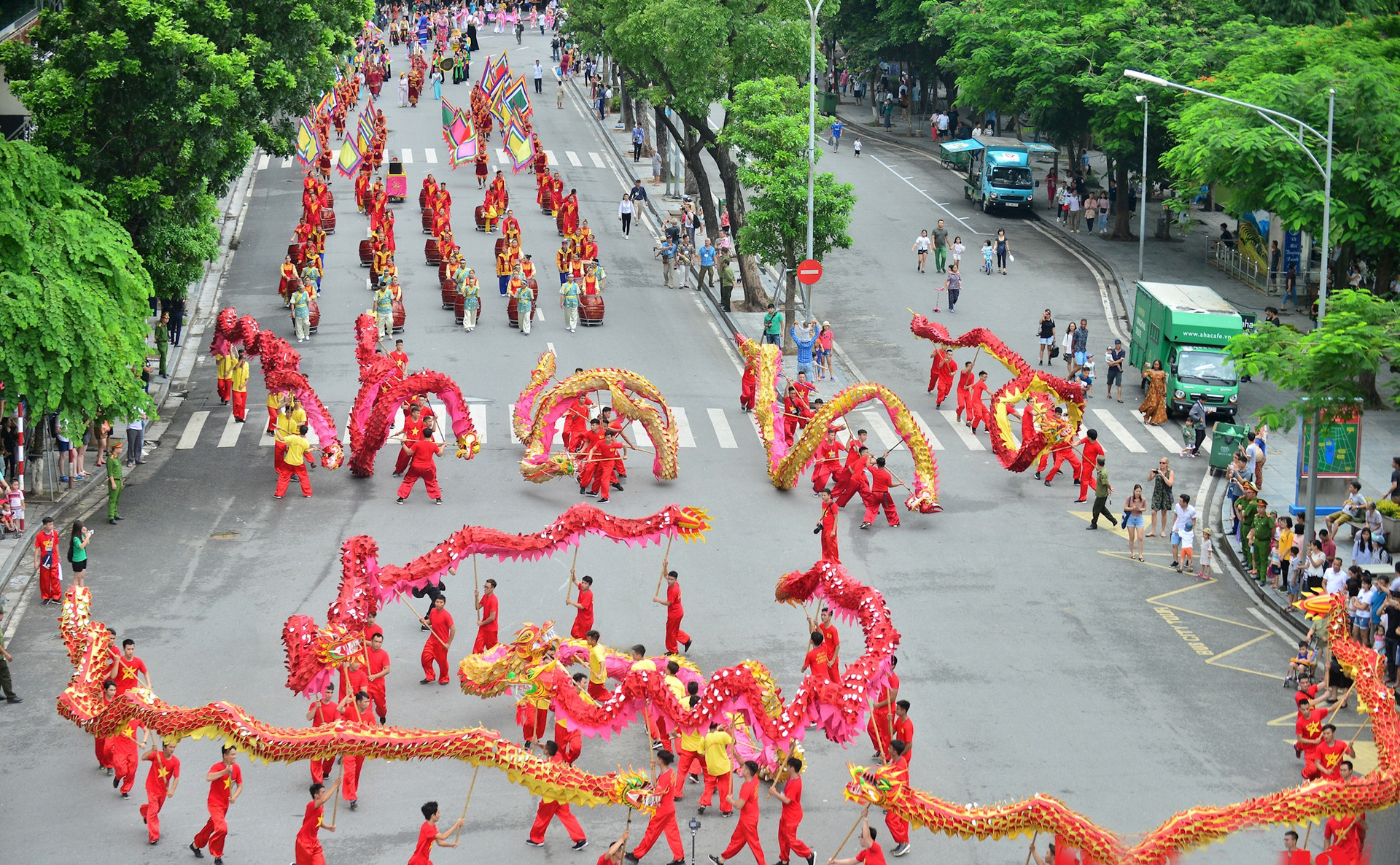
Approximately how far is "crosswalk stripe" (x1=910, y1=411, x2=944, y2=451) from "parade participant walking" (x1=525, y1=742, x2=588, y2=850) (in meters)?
16.9

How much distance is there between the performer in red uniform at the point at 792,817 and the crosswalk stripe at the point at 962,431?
17.1m

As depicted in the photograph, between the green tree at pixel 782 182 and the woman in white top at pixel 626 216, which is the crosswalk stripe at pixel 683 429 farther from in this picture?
the woman in white top at pixel 626 216

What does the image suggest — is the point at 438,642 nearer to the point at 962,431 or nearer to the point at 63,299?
the point at 63,299

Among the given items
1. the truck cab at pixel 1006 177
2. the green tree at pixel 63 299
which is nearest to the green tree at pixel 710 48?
the truck cab at pixel 1006 177

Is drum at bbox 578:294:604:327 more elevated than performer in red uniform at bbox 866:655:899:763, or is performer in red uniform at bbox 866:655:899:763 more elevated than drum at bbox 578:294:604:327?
drum at bbox 578:294:604:327

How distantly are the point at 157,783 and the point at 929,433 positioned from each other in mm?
20134

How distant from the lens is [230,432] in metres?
32.3

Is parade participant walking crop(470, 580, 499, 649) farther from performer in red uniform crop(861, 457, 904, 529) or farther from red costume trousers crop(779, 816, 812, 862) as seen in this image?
performer in red uniform crop(861, 457, 904, 529)

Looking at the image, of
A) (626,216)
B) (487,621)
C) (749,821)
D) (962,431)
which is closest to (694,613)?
(487,621)

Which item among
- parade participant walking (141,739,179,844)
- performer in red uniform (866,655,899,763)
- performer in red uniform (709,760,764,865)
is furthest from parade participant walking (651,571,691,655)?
parade participant walking (141,739,179,844)

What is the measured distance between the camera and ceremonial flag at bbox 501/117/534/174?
2210 inches

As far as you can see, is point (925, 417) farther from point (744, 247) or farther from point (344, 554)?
point (344, 554)

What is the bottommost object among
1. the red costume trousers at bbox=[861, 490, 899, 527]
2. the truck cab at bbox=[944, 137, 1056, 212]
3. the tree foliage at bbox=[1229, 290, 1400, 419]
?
the red costume trousers at bbox=[861, 490, 899, 527]

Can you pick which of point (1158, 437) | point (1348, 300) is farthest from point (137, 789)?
point (1158, 437)
